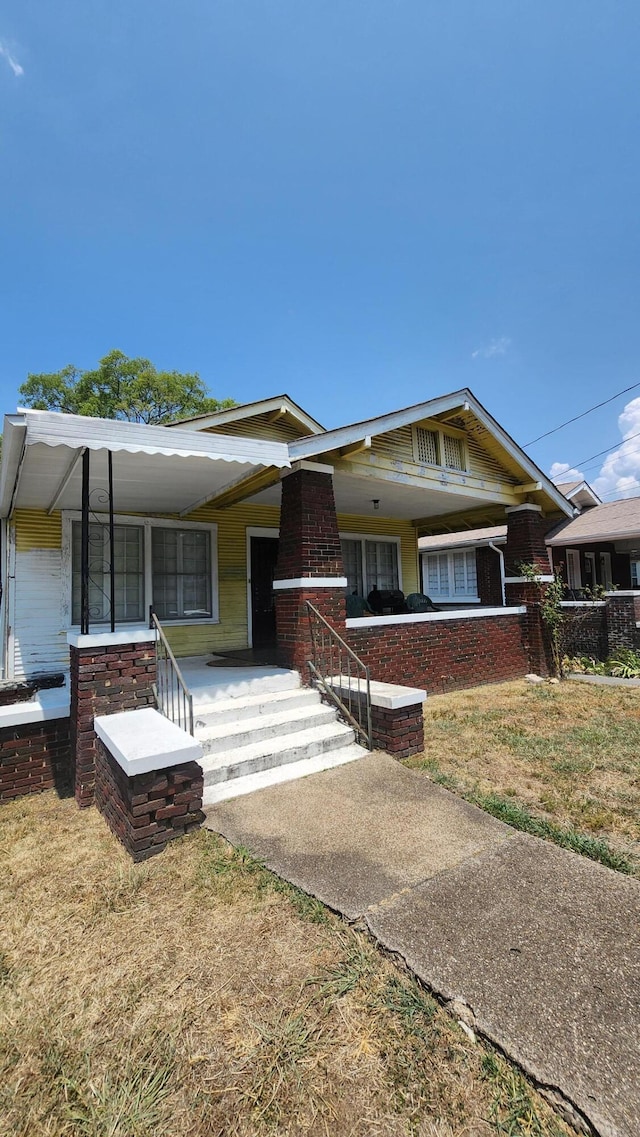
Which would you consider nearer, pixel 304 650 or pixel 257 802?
pixel 257 802

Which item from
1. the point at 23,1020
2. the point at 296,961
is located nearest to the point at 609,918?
the point at 296,961

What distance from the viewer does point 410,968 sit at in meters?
2.28

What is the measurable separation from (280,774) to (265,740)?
21.2 inches

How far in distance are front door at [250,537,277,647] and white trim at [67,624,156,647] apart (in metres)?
4.94

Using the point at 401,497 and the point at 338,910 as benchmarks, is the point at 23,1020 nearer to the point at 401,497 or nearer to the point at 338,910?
the point at 338,910

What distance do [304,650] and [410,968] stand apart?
422cm

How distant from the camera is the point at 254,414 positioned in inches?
319

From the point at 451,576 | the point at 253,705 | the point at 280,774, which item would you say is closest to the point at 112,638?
the point at 253,705

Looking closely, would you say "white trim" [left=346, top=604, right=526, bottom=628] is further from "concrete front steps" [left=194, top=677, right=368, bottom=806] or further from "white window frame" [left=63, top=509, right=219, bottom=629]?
"white window frame" [left=63, top=509, right=219, bottom=629]

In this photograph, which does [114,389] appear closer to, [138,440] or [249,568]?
[249,568]

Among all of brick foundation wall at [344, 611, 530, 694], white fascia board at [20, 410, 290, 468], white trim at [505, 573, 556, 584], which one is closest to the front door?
brick foundation wall at [344, 611, 530, 694]

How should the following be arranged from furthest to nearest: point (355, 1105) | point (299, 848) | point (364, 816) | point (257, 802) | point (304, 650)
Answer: point (304, 650) → point (257, 802) → point (364, 816) → point (299, 848) → point (355, 1105)

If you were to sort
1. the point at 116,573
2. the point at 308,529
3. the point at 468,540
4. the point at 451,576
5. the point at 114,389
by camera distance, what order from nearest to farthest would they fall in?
1. the point at 308,529
2. the point at 116,573
3. the point at 468,540
4. the point at 451,576
5. the point at 114,389

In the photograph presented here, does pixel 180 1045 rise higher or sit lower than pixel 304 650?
lower
